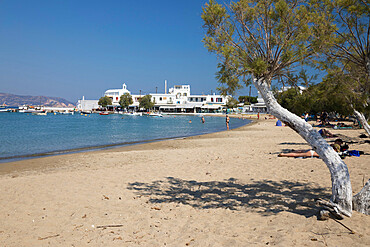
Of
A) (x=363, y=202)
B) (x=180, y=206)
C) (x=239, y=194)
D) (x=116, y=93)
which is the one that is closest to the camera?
(x=363, y=202)

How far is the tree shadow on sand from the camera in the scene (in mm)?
5793

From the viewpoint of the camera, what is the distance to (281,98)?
6.85 meters

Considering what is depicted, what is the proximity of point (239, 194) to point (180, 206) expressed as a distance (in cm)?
166

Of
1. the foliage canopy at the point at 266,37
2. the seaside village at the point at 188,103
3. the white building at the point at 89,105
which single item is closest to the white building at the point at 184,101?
the seaside village at the point at 188,103

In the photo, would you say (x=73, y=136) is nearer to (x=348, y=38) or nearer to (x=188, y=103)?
(x=348, y=38)

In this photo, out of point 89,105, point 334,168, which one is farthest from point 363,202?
point 89,105

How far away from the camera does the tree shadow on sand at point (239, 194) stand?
579cm

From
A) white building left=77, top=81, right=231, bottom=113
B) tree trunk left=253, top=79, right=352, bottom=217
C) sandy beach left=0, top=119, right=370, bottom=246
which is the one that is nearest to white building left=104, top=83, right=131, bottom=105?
white building left=77, top=81, right=231, bottom=113

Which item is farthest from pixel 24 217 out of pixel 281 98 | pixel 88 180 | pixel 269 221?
pixel 281 98

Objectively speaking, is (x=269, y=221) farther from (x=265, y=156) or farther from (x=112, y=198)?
(x=265, y=156)

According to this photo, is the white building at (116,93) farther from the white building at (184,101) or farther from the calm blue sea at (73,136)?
the calm blue sea at (73,136)

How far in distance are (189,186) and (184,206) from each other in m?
1.71

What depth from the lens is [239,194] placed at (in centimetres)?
687

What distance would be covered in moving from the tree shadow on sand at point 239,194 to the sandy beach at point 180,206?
0.07 ft
